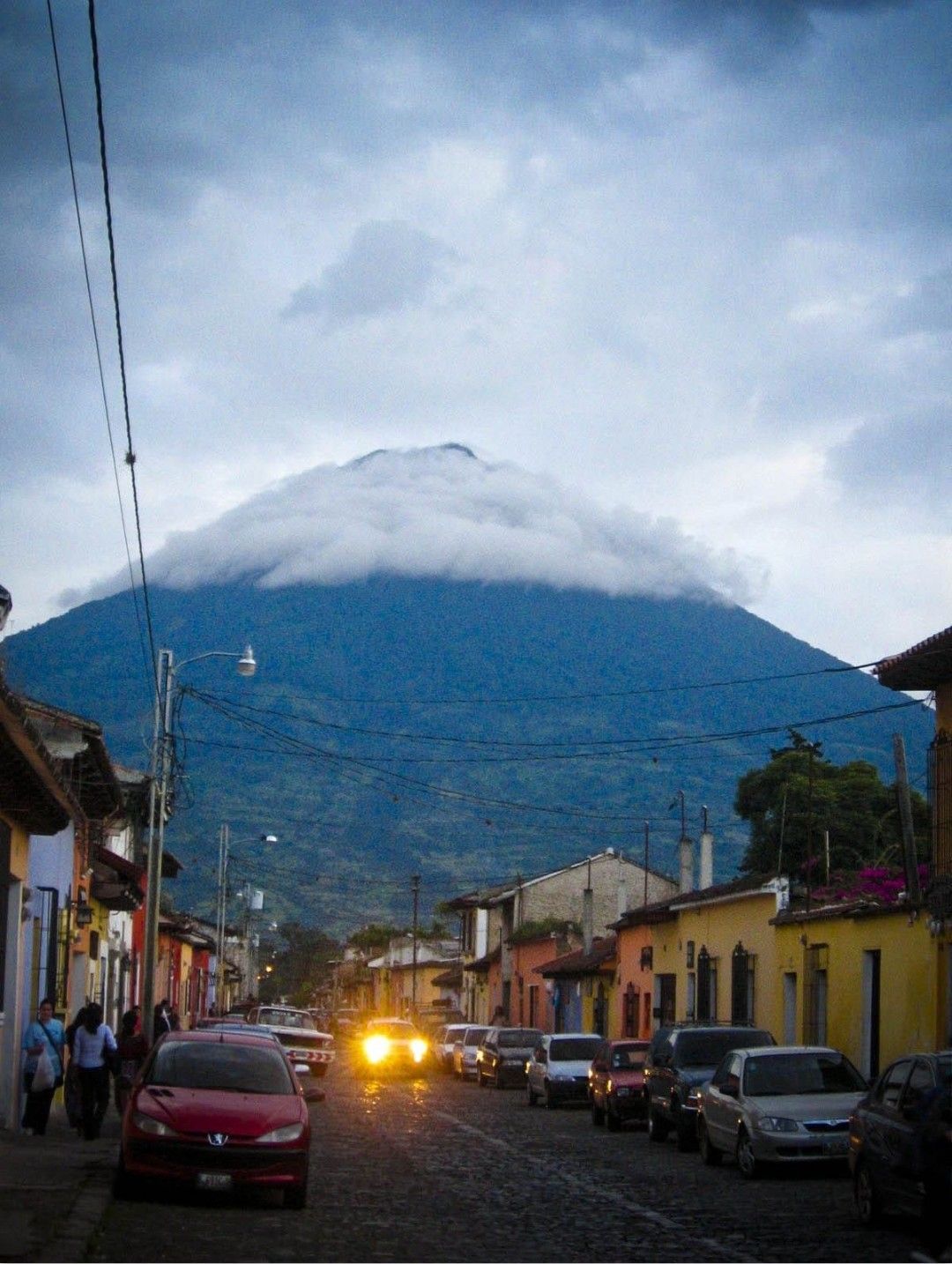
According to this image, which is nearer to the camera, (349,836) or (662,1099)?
(662,1099)

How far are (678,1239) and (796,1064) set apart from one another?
289 inches

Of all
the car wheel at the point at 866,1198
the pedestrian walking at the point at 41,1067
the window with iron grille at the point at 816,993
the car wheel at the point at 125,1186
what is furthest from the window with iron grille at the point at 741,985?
the car wheel at the point at 125,1186

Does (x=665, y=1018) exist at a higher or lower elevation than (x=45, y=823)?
lower

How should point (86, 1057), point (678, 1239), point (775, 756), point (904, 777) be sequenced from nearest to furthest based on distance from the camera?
point (678, 1239), point (86, 1057), point (904, 777), point (775, 756)

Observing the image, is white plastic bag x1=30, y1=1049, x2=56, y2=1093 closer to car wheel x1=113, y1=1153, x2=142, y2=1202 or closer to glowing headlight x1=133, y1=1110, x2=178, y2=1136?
car wheel x1=113, y1=1153, x2=142, y2=1202

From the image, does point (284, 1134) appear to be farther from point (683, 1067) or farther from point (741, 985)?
point (741, 985)

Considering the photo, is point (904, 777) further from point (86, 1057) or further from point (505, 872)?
point (505, 872)

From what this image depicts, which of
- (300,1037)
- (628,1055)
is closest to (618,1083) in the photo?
(628,1055)

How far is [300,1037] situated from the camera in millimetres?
45469

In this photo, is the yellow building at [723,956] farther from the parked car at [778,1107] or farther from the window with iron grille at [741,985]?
the parked car at [778,1107]

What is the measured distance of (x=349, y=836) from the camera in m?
182

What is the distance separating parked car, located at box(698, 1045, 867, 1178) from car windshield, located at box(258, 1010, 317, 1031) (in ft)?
91.3

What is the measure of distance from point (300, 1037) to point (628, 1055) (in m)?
16.8

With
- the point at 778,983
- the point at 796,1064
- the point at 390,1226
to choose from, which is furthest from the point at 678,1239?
the point at 778,983
